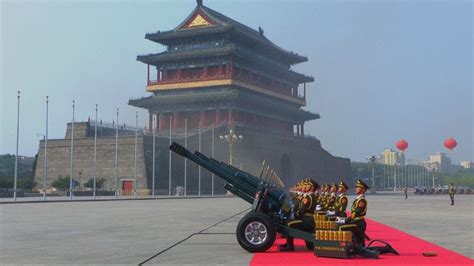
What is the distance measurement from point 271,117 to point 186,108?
45.1ft

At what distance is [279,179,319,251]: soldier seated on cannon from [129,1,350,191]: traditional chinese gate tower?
52857 mm

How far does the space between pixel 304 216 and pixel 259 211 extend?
0.90 m

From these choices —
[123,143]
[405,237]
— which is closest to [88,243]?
[405,237]

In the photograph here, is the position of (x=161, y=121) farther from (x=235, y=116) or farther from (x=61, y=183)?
(x=61, y=183)

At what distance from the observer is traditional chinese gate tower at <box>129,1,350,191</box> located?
225ft

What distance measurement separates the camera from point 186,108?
2805 inches

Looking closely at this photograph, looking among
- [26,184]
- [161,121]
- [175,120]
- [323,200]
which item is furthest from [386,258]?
[161,121]

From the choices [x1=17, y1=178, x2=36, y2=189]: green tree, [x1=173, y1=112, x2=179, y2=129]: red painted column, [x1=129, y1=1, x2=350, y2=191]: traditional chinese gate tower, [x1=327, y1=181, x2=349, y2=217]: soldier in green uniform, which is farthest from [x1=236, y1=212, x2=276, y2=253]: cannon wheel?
[x1=173, y1=112, x2=179, y2=129]: red painted column

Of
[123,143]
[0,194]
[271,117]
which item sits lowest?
[0,194]

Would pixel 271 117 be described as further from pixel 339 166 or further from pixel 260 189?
pixel 260 189

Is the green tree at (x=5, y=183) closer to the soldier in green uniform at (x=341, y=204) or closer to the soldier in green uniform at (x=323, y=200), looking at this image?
the soldier in green uniform at (x=323, y=200)

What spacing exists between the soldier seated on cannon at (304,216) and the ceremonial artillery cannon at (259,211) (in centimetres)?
13

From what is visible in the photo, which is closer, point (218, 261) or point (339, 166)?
point (218, 261)

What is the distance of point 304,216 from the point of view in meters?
10.7
